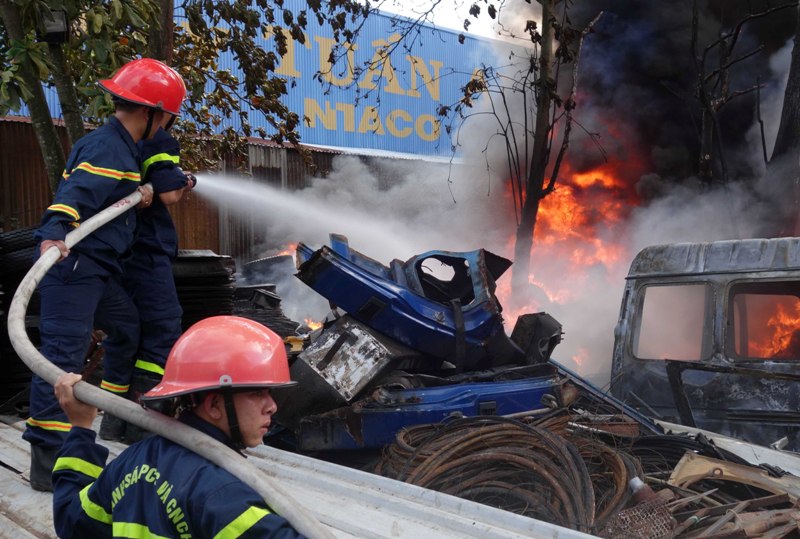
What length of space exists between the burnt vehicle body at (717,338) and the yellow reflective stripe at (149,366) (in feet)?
13.1

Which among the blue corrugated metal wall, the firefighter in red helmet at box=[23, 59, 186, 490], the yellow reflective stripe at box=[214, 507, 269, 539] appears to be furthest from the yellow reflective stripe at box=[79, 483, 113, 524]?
the blue corrugated metal wall

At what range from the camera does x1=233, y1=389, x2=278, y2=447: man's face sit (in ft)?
5.97

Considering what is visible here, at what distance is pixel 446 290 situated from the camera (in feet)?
20.3

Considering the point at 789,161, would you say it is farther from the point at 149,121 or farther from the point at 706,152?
the point at 149,121

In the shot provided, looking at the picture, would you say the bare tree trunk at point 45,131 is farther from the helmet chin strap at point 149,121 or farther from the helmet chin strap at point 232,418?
the helmet chin strap at point 232,418

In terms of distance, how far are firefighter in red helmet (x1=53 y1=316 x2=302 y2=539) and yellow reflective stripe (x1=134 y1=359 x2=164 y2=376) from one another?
5.30 feet

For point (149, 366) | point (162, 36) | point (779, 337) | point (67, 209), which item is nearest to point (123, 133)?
point (67, 209)

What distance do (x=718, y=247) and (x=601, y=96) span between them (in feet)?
22.6

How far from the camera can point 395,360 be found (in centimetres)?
542

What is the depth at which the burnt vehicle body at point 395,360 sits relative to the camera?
5234 mm

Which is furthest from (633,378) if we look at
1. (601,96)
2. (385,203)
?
(385,203)

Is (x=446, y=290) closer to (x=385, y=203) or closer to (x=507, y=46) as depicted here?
(x=507, y=46)

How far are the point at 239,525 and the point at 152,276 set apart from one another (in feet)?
8.02

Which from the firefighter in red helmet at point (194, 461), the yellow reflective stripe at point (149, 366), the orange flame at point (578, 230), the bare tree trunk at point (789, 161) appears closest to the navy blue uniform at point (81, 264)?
the yellow reflective stripe at point (149, 366)
